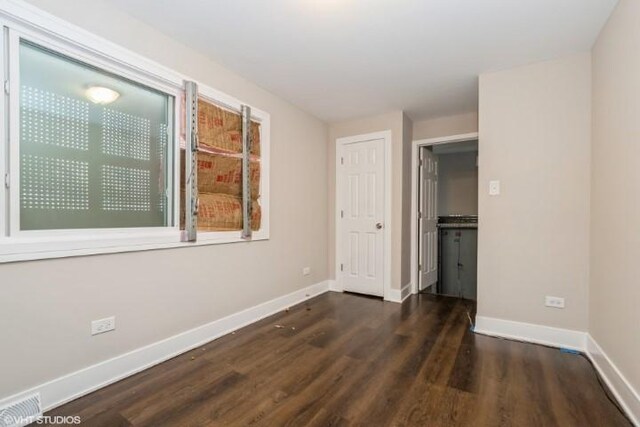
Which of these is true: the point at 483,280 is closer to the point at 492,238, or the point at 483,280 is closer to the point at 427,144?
the point at 492,238

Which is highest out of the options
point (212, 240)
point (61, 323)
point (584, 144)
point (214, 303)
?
point (584, 144)

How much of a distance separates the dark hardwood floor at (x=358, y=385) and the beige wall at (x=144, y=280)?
292mm

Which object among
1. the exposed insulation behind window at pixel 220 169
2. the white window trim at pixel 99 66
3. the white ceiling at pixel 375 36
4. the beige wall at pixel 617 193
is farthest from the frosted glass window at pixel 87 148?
the beige wall at pixel 617 193

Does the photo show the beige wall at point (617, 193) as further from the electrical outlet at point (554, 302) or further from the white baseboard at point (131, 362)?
the white baseboard at point (131, 362)

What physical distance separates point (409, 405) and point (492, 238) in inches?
67.4

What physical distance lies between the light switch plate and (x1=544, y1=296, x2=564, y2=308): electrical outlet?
0.98m

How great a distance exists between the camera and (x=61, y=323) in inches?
65.1

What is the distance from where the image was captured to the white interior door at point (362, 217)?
3842mm

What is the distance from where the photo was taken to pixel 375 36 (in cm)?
218

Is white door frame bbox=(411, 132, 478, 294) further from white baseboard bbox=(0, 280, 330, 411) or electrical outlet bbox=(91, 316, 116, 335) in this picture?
electrical outlet bbox=(91, 316, 116, 335)

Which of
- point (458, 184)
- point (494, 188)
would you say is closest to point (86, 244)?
point (494, 188)

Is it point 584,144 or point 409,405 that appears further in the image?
point 584,144

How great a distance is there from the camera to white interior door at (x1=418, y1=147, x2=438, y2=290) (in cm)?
416


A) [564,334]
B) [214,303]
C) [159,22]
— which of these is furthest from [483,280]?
[159,22]
